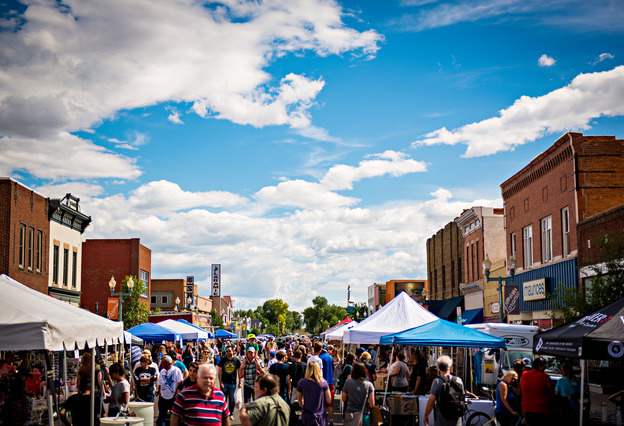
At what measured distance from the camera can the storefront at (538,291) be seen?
102 ft

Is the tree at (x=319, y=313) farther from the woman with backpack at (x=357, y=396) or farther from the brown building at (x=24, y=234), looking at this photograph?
the woman with backpack at (x=357, y=396)

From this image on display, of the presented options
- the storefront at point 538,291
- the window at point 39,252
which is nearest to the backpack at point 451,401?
the storefront at point 538,291

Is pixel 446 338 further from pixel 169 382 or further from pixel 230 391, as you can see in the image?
pixel 169 382

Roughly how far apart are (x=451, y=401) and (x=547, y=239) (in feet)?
80.5

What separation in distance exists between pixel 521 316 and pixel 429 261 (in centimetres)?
2795

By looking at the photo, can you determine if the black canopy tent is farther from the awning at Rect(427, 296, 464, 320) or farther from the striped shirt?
the awning at Rect(427, 296, 464, 320)

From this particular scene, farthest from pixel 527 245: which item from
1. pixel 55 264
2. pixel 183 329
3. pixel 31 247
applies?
pixel 55 264

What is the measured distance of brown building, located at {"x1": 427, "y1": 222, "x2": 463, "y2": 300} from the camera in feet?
177

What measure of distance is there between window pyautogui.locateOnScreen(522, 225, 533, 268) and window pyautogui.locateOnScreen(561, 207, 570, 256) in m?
4.41

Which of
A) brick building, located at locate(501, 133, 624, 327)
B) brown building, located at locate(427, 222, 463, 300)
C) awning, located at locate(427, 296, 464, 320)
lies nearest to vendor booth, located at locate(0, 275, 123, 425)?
brick building, located at locate(501, 133, 624, 327)

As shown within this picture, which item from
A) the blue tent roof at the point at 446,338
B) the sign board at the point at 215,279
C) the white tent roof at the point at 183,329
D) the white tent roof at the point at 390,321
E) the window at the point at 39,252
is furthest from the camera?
the sign board at the point at 215,279

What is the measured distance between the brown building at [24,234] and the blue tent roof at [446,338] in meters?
22.8

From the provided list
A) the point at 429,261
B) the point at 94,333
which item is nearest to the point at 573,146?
the point at 94,333

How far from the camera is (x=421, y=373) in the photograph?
60.3 ft
